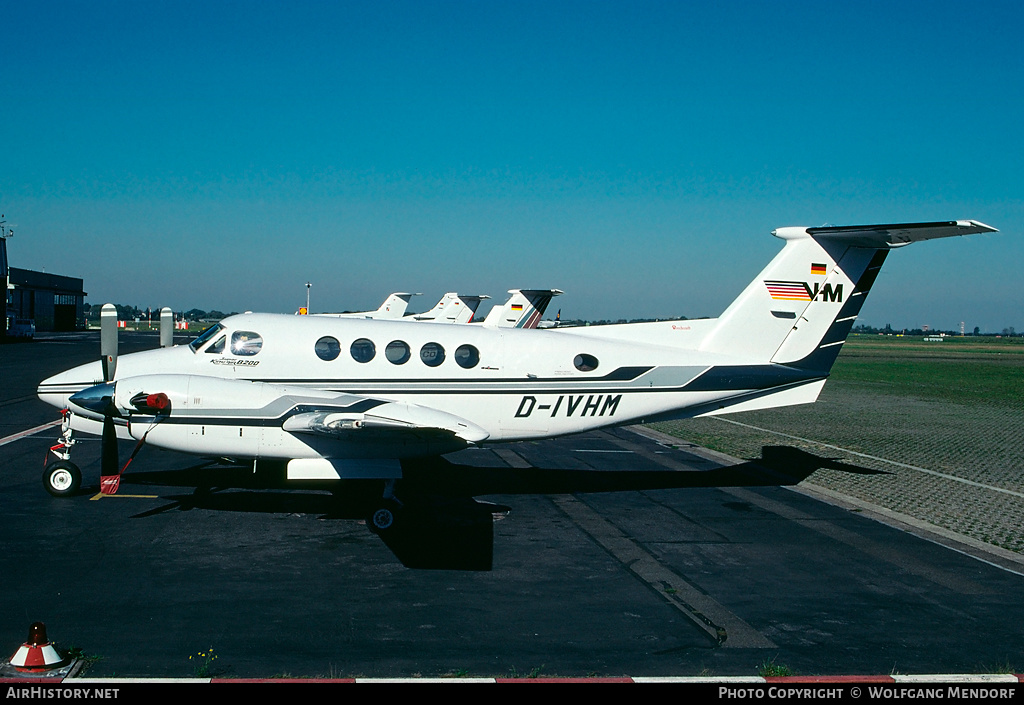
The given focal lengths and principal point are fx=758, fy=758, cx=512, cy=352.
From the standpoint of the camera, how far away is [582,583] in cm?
867

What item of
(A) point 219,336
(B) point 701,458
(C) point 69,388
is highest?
(A) point 219,336

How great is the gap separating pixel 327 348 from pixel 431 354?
165cm

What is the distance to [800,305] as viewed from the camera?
13438mm

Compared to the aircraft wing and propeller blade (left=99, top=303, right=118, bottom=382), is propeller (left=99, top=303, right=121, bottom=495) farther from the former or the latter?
the aircraft wing

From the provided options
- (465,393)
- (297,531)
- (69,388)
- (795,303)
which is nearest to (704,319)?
(795,303)

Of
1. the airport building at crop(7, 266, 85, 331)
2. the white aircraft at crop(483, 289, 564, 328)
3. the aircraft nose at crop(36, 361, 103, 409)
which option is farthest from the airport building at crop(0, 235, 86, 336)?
the aircraft nose at crop(36, 361, 103, 409)

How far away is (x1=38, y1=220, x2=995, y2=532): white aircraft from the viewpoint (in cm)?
1084

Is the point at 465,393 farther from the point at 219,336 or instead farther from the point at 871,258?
the point at 871,258

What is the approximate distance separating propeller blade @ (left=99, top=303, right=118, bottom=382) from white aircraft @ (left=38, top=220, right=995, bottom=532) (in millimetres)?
41

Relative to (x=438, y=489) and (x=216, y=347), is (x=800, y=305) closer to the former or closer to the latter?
(x=438, y=489)

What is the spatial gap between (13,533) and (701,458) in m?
13.5

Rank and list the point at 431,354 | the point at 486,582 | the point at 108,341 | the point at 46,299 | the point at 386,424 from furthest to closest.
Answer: the point at 46,299 → the point at 431,354 → the point at 108,341 → the point at 386,424 → the point at 486,582

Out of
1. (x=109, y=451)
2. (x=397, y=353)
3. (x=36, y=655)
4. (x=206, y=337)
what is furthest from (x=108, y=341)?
(x=36, y=655)

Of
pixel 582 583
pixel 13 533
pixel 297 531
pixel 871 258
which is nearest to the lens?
pixel 582 583
